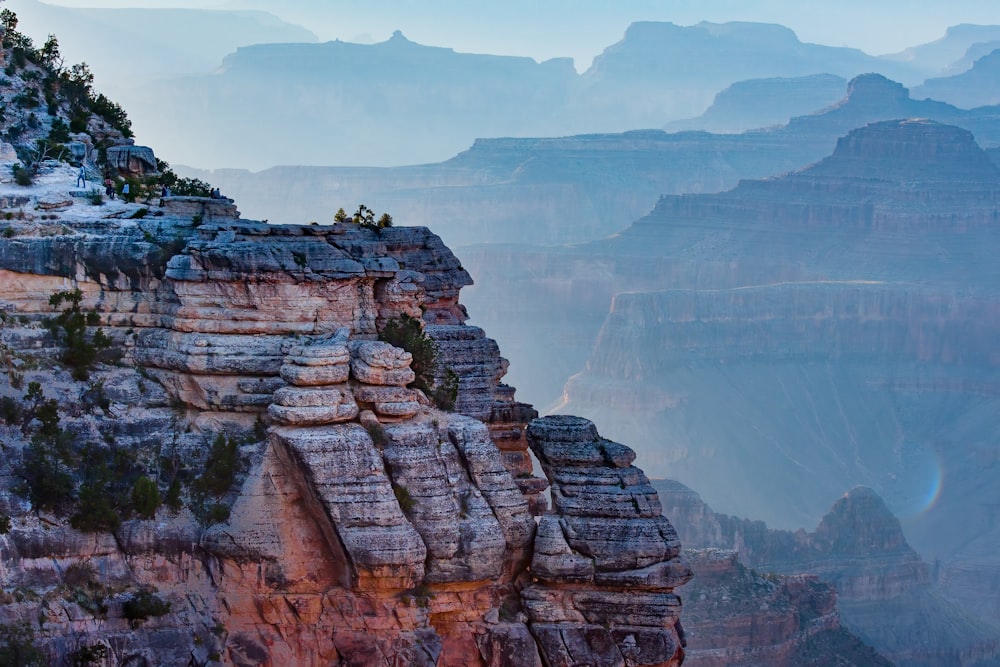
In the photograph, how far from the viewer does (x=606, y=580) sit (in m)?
37.2

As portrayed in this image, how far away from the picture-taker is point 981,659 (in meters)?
90.1

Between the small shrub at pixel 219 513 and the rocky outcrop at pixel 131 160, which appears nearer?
the small shrub at pixel 219 513

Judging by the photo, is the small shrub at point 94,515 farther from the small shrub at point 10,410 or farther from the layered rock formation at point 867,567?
the layered rock formation at point 867,567

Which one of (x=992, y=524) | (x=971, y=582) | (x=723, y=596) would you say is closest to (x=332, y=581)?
(x=723, y=596)

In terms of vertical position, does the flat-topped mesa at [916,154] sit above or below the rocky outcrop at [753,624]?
above

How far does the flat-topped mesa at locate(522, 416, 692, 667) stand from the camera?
3694cm

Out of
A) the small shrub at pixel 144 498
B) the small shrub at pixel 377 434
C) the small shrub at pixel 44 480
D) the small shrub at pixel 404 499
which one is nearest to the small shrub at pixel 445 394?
the small shrub at pixel 377 434

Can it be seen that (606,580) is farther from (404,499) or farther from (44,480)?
(44,480)

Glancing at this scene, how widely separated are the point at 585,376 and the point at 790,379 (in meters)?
17.2

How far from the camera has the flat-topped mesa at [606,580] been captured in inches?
1454

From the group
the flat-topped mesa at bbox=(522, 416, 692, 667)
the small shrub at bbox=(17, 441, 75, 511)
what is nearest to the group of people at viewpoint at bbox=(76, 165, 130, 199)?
the small shrub at bbox=(17, 441, 75, 511)

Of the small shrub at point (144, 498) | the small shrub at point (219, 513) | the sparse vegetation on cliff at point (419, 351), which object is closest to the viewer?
the small shrub at point (144, 498)

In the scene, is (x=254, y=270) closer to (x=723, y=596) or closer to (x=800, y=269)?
(x=723, y=596)

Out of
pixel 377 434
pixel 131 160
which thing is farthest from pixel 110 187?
pixel 377 434
